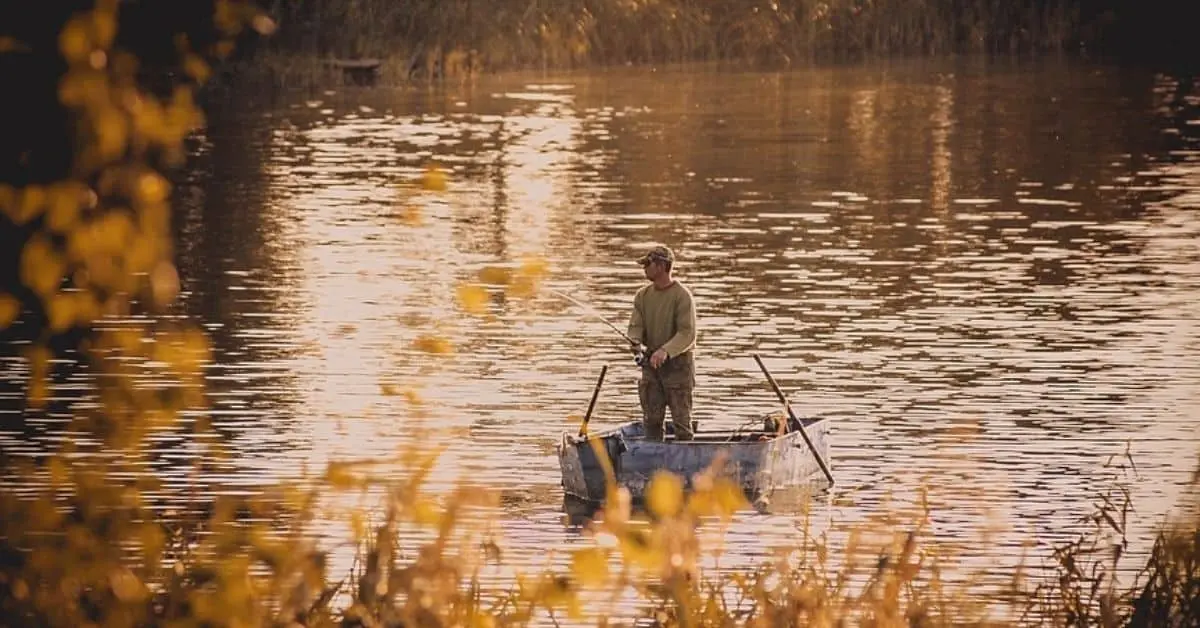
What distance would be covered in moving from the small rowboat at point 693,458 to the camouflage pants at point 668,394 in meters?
0.16

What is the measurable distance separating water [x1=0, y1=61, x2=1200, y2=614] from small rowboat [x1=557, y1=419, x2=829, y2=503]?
0.34 m

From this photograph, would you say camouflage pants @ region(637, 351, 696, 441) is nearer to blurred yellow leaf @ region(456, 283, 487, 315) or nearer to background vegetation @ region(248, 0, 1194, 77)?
blurred yellow leaf @ region(456, 283, 487, 315)

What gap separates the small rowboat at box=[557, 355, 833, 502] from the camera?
16.6 metres

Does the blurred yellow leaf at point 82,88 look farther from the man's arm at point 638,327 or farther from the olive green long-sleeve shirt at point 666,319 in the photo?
the man's arm at point 638,327

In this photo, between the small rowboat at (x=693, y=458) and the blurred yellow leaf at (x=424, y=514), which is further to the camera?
the small rowboat at (x=693, y=458)

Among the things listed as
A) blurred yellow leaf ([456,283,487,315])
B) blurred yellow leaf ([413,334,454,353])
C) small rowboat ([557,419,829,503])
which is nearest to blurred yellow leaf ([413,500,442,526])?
blurred yellow leaf ([413,334,454,353])

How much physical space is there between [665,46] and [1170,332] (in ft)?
181

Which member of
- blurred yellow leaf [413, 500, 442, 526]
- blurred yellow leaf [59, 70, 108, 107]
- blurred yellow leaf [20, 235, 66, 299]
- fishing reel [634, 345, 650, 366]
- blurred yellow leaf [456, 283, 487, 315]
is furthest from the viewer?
fishing reel [634, 345, 650, 366]

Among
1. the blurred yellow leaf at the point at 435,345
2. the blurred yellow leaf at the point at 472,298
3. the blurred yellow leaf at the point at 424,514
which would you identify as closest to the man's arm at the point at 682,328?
the blurred yellow leaf at the point at 435,345

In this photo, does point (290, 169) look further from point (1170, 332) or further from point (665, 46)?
point (665, 46)

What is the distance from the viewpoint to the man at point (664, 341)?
16.2 meters

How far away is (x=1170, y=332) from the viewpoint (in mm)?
26875

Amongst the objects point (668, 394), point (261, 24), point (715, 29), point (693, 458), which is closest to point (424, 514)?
point (261, 24)

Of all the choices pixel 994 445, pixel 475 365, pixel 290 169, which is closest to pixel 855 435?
pixel 994 445
